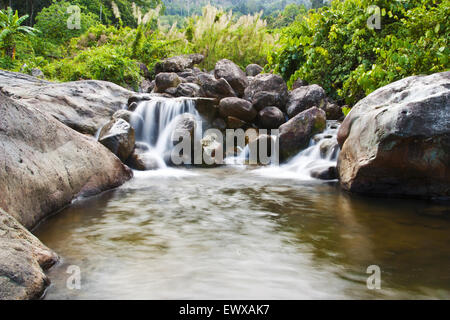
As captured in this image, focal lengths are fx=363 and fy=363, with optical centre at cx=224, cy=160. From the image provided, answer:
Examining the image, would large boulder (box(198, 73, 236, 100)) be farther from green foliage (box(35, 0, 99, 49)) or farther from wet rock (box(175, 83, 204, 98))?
green foliage (box(35, 0, 99, 49))

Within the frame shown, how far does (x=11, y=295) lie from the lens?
1.88 metres

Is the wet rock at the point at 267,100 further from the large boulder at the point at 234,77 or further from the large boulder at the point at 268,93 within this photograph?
the large boulder at the point at 234,77

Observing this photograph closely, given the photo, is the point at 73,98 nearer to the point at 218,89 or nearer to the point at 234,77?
the point at 218,89

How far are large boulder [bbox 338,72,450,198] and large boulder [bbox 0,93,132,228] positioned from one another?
3505 millimetres

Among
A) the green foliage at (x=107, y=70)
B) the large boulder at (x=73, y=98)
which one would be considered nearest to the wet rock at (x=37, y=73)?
the green foliage at (x=107, y=70)

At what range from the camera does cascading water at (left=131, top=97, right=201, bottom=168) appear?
7.69 metres

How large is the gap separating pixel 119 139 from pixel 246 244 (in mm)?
4016

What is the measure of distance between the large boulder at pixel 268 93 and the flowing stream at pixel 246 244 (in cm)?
375

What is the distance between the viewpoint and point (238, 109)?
865cm

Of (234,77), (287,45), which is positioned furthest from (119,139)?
(287,45)

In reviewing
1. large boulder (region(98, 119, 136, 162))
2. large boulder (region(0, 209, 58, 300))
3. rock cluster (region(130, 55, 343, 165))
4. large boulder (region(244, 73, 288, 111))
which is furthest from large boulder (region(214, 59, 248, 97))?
large boulder (region(0, 209, 58, 300))

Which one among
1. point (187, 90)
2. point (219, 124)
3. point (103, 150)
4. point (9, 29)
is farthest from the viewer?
point (9, 29)

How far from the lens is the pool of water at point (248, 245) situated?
224cm
